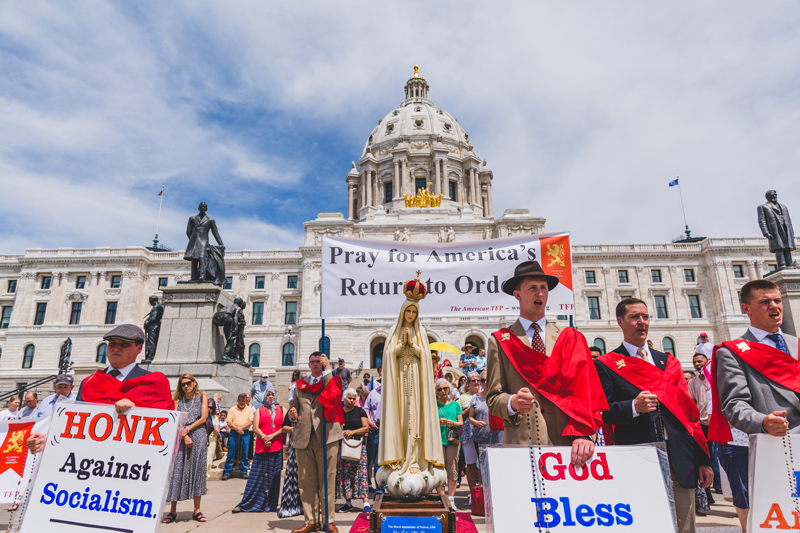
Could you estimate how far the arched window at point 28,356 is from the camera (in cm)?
4803

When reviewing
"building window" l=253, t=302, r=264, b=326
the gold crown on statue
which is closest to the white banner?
the gold crown on statue

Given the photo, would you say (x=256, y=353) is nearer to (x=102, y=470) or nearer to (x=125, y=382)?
(x=125, y=382)

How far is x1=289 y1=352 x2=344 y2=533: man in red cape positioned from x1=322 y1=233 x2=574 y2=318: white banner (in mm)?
2162

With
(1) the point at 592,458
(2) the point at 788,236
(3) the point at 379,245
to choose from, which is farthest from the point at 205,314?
(2) the point at 788,236

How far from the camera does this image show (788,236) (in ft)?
39.6

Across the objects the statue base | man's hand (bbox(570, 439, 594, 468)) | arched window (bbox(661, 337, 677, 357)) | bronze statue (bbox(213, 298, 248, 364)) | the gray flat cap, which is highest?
arched window (bbox(661, 337, 677, 357))

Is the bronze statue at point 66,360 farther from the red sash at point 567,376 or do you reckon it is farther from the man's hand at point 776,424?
the man's hand at point 776,424

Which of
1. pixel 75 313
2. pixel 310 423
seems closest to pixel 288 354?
pixel 75 313

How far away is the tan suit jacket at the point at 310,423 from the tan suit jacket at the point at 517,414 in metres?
3.27

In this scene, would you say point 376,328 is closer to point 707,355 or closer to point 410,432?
point 707,355

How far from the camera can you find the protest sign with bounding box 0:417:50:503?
17.6 ft

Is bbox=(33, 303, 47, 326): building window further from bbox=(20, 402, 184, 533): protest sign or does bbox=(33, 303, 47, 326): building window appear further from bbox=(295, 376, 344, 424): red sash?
bbox=(20, 402, 184, 533): protest sign

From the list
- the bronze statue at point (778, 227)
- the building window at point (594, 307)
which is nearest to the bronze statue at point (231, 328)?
the bronze statue at point (778, 227)

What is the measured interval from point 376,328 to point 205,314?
34.4m
